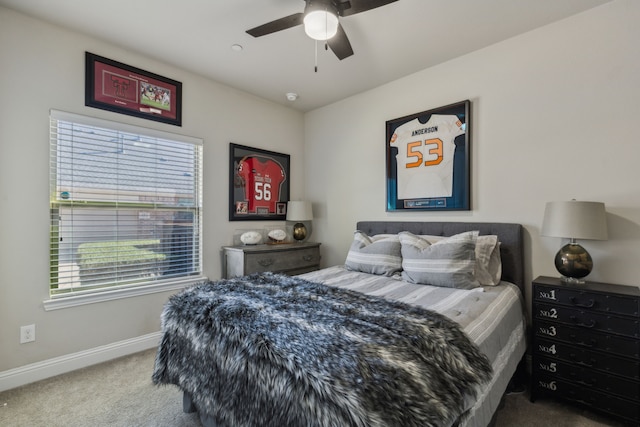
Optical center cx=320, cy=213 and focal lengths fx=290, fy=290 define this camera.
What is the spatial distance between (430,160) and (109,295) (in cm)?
321

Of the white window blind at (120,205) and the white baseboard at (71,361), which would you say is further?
the white window blind at (120,205)

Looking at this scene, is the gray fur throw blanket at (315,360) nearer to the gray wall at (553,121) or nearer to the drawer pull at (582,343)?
the drawer pull at (582,343)

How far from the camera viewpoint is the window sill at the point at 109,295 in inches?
90.0

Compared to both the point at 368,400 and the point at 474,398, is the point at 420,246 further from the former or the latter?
the point at 368,400

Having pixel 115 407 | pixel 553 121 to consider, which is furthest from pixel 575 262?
pixel 115 407

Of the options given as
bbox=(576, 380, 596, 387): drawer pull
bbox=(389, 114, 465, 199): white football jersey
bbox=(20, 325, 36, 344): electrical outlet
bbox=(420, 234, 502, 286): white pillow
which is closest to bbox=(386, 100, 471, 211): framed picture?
bbox=(389, 114, 465, 199): white football jersey

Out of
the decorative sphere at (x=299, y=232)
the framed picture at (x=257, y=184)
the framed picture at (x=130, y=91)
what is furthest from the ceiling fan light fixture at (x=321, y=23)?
the decorative sphere at (x=299, y=232)

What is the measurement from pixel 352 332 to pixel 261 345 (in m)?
0.38

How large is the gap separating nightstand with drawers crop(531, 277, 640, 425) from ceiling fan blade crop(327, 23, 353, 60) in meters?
2.11

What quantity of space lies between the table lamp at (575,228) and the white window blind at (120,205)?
3.12 m

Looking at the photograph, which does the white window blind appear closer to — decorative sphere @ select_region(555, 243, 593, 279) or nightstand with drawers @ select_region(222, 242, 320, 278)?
nightstand with drawers @ select_region(222, 242, 320, 278)

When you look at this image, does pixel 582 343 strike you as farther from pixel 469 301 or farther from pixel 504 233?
pixel 504 233

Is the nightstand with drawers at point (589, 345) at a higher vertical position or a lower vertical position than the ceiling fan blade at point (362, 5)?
lower

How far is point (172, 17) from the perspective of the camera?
2180 millimetres
